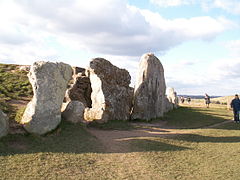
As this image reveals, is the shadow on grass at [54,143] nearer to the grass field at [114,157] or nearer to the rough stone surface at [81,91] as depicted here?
the grass field at [114,157]

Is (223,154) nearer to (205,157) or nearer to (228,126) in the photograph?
(205,157)

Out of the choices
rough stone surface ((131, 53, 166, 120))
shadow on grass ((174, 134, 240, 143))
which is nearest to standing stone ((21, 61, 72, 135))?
shadow on grass ((174, 134, 240, 143))

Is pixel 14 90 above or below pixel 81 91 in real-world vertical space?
above

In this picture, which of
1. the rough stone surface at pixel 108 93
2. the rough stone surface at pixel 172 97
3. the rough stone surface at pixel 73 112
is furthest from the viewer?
the rough stone surface at pixel 172 97

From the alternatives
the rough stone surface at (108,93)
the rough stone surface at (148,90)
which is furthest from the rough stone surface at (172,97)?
the rough stone surface at (108,93)

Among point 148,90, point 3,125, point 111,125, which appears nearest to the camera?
point 3,125

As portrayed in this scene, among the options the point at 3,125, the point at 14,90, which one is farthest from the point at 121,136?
the point at 14,90

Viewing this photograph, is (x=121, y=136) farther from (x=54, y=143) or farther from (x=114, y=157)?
(x=54, y=143)

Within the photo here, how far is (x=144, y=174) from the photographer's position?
9273 mm

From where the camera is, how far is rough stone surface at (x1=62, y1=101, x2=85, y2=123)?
1411 centimetres

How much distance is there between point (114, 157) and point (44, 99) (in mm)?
4646

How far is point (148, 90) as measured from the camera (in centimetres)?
2120

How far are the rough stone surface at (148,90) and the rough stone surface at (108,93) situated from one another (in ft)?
2.37

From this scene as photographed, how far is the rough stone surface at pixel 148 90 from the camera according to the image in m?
20.5
